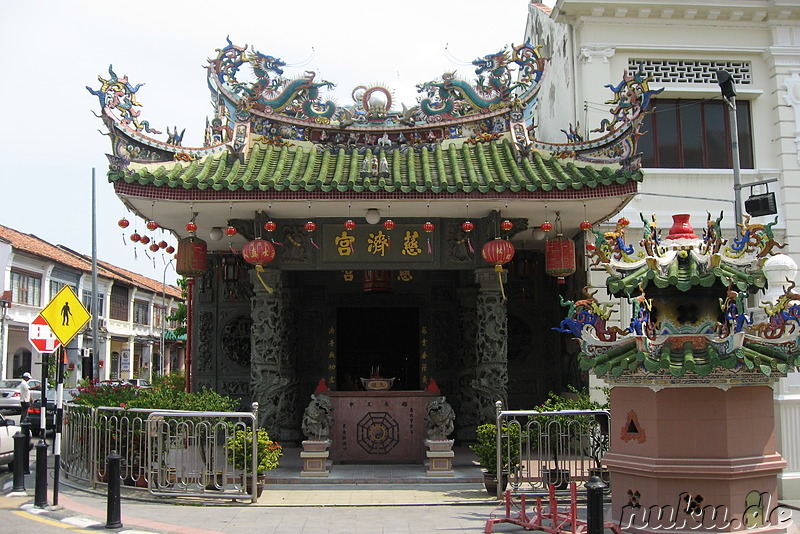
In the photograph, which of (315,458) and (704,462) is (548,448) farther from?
(315,458)

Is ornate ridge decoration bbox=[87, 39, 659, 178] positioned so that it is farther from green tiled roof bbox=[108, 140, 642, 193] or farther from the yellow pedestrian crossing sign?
the yellow pedestrian crossing sign

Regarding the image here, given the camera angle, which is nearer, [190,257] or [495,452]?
[495,452]

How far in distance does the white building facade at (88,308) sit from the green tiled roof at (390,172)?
15740 mm

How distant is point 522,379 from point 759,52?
7545 millimetres

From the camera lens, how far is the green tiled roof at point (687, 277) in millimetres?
7484

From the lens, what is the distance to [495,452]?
10.4m

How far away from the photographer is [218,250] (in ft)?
52.7

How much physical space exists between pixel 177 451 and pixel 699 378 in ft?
22.1

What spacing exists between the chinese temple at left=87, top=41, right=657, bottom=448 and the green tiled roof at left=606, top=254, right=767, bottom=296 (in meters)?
4.03

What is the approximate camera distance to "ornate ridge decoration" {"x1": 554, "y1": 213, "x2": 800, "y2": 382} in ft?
24.5

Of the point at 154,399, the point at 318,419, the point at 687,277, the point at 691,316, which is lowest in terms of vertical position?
the point at 318,419

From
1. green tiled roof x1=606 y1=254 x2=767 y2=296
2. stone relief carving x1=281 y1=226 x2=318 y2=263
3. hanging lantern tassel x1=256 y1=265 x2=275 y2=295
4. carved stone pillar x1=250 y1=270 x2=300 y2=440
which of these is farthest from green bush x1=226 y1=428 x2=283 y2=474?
green tiled roof x1=606 y1=254 x2=767 y2=296

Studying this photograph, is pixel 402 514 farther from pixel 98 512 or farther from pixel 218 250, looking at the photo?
pixel 218 250

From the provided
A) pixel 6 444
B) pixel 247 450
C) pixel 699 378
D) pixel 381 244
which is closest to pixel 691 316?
pixel 699 378
